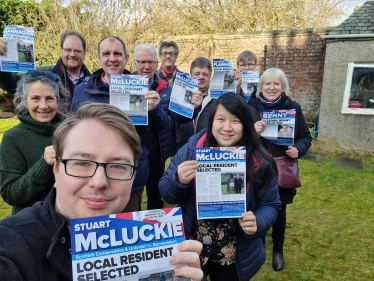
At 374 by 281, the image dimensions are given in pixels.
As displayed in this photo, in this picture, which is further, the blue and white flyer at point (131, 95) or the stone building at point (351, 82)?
the stone building at point (351, 82)

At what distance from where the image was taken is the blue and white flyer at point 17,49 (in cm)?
297

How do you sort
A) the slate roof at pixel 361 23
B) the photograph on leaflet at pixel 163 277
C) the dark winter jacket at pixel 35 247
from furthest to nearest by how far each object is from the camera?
1. the slate roof at pixel 361 23
2. the photograph on leaflet at pixel 163 277
3. the dark winter jacket at pixel 35 247

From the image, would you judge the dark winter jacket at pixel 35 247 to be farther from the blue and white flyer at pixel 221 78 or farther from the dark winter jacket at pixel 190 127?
the blue and white flyer at pixel 221 78

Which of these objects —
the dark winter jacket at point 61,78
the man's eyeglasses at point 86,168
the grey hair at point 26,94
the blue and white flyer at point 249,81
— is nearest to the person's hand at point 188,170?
the man's eyeglasses at point 86,168

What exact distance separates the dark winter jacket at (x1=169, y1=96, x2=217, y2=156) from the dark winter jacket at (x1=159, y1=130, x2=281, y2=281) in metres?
1.29

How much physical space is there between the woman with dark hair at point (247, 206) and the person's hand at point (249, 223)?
0.29ft

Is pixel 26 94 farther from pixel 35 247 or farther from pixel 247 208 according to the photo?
pixel 247 208

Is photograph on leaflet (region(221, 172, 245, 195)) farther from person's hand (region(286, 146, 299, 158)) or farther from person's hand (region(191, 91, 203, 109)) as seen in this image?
person's hand (region(191, 91, 203, 109))

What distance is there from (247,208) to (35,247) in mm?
1373

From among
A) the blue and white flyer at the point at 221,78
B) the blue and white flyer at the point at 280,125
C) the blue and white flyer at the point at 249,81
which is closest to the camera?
the blue and white flyer at the point at 280,125

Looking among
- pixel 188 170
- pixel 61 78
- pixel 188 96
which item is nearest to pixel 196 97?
pixel 188 96

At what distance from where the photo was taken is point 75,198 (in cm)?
100

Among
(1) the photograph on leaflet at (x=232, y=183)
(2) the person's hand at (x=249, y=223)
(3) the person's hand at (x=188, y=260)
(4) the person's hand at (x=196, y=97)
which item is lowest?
(2) the person's hand at (x=249, y=223)

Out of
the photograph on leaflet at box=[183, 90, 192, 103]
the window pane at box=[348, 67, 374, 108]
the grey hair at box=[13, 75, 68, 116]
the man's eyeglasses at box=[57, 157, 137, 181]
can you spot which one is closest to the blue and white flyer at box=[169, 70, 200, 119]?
the photograph on leaflet at box=[183, 90, 192, 103]
